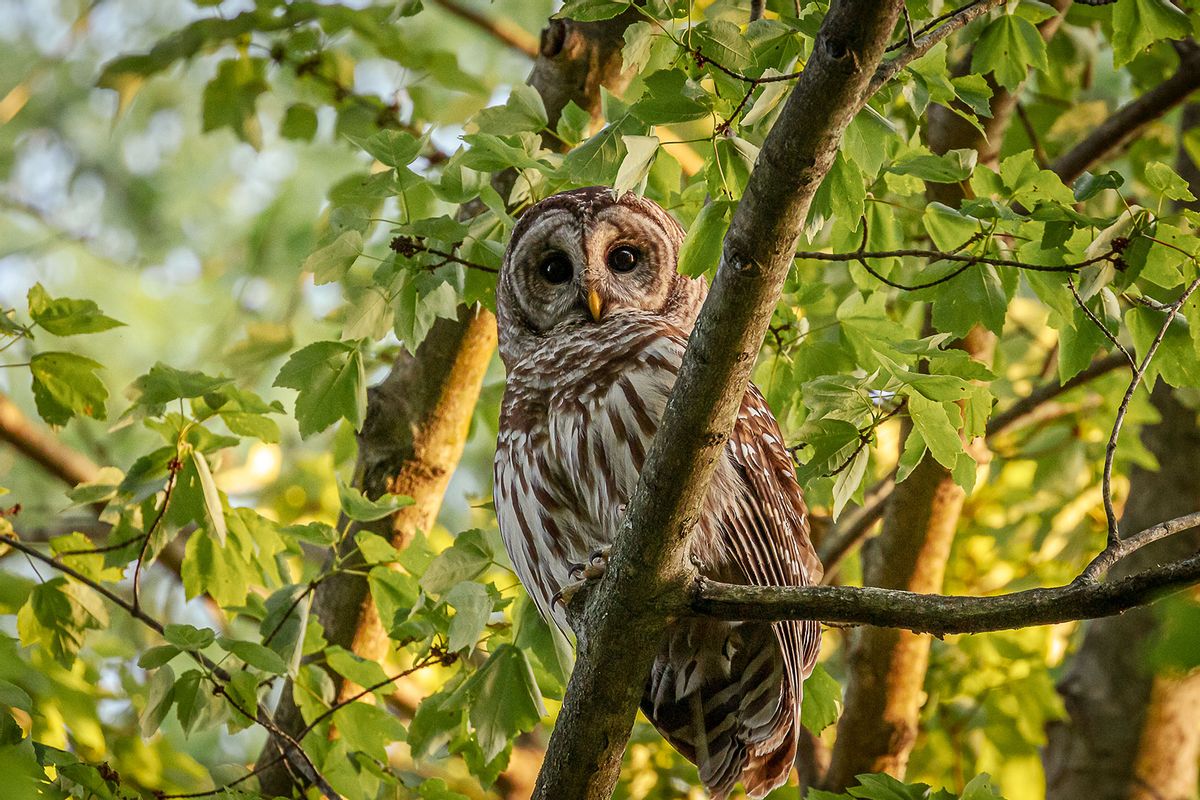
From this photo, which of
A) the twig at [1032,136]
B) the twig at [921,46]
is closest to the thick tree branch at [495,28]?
the twig at [1032,136]

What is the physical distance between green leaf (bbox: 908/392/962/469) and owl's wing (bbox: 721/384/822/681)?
1.50 feet

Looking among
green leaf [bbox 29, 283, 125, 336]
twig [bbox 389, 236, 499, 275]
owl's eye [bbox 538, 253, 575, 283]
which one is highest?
owl's eye [bbox 538, 253, 575, 283]

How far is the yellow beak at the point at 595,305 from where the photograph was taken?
3.53m

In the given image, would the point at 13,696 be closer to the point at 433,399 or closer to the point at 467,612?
the point at 467,612

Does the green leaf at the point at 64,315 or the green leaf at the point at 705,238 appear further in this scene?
the green leaf at the point at 64,315

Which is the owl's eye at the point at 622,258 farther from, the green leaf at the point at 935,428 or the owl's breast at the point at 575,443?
the green leaf at the point at 935,428

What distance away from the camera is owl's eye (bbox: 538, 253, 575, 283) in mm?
3709

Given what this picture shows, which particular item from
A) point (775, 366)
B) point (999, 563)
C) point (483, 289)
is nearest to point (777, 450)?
Result: point (775, 366)

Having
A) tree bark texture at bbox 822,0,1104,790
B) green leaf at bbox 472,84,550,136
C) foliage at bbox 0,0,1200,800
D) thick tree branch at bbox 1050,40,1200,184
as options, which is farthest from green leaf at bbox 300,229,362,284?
thick tree branch at bbox 1050,40,1200,184

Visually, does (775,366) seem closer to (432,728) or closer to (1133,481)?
(432,728)

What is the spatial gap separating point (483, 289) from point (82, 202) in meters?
7.02

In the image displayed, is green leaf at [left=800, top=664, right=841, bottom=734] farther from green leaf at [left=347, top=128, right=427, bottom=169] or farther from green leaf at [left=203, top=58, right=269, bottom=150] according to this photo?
green leaf at [left=203, top=58, right=269, bottom=150]

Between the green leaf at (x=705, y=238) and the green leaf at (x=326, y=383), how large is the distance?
1.02 m

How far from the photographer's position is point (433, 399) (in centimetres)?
407
